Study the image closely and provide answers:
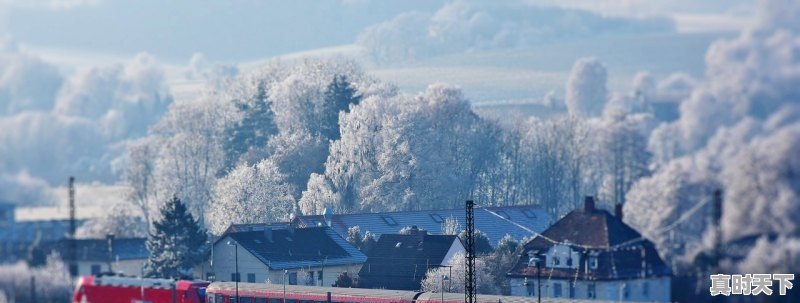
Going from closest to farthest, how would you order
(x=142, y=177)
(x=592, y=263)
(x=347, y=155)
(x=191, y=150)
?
(x=592, y=263), (x=347, y=155), (x=142, y=177), (x=191, y=150)

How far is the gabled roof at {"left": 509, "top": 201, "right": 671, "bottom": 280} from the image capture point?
1457 inches

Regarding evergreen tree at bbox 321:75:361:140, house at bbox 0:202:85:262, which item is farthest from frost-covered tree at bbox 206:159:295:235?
house at bbox 0:202:85:262

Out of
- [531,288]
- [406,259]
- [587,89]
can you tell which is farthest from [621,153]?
[587,89]

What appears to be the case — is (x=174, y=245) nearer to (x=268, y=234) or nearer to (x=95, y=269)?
(x=268, y=234)

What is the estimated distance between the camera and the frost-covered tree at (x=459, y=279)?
57103mm

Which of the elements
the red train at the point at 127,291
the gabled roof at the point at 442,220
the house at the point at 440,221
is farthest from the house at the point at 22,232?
the gabled roof at the point at 442,220

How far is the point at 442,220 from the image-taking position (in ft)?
241

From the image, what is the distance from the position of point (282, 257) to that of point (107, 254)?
411 inches

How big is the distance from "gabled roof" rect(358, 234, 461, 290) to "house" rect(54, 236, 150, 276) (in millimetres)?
10205

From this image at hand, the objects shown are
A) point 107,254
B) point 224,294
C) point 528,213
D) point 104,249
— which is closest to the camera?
point 224,294

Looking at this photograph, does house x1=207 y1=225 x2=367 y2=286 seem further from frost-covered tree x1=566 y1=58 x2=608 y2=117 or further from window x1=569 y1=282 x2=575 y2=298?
frost-covered tree x1=566 y1=58 x2=608 y2=117

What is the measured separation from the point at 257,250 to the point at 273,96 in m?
33.7

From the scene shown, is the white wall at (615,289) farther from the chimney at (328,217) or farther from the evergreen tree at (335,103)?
the evergreen tree at (335,103)

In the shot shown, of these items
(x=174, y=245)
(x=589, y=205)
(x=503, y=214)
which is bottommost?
(x=174, y=245)
